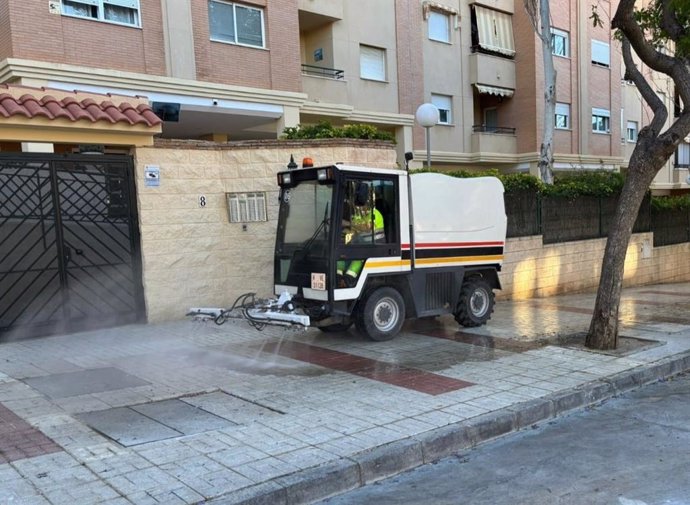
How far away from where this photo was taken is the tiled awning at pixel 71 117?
812 centimetres

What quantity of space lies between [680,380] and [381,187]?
14.6ft

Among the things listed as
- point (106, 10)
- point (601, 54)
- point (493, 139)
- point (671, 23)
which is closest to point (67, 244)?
point (106, 10)

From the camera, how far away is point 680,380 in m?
7.22

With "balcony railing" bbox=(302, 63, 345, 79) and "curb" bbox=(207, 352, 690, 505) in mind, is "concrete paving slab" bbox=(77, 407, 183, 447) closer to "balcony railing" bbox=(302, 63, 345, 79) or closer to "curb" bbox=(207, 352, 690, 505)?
"curb" bbox=(207, 352, 690, 505)

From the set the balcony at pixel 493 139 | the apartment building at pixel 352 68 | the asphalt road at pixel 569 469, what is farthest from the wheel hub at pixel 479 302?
the balcony at pixel 493 139

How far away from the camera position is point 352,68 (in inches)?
785

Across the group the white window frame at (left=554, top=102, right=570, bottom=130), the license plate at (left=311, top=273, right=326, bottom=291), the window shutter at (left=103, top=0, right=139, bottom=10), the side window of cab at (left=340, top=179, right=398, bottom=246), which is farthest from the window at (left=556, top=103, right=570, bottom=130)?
the license plate at (left=311, top=273, right=326, bottom=291)

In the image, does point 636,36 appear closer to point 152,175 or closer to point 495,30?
point 152,175

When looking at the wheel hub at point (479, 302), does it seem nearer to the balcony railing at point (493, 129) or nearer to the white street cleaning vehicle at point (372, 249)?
the white street cleaning vehicle at point (372, 249)

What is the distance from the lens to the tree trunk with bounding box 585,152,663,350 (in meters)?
7.98

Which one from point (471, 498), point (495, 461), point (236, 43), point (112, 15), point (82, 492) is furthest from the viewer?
point (236, 43)

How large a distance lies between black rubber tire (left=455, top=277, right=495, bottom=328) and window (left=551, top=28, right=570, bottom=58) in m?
19.7

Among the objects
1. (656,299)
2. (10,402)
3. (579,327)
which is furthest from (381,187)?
(656,299)

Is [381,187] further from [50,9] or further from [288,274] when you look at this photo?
[50,9]
